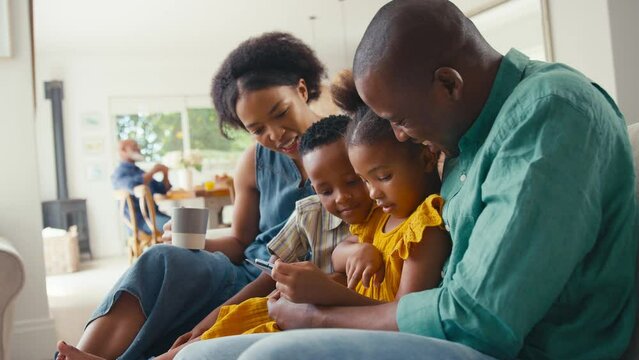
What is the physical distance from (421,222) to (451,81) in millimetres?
332

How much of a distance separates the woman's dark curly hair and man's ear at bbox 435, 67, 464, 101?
111cm

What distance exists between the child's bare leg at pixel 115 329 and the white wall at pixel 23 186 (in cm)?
175

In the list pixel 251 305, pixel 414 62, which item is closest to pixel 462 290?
pixel 414 62

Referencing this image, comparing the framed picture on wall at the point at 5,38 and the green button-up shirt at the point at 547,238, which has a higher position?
the framed picture on wall at the point at 5,38

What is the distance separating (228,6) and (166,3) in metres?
0.71

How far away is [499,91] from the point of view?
3.22 feet

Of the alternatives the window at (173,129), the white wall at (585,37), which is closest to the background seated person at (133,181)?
the window at (173,129)

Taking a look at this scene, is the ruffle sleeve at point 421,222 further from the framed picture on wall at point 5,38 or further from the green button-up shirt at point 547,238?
the framed picture on wall at point 5,38

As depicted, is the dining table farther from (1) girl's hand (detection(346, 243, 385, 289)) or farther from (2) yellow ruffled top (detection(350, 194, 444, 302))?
(1) girl's hand (detection(346, 243, 385, 289))

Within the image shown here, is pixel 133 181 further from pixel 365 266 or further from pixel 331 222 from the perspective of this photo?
pixel 365 266

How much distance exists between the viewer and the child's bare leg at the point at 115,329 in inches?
64.2

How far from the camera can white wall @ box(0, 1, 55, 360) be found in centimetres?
319

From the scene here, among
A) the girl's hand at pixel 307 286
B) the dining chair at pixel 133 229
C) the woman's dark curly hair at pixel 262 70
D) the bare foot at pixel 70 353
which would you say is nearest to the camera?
the girl's hand at pixel 307 286

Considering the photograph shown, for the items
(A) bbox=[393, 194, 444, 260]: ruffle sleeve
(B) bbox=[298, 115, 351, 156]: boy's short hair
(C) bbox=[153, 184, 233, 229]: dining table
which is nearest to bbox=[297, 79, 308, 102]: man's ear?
(B) bbox=[298, 115, 351, 156]: boy's short hair
